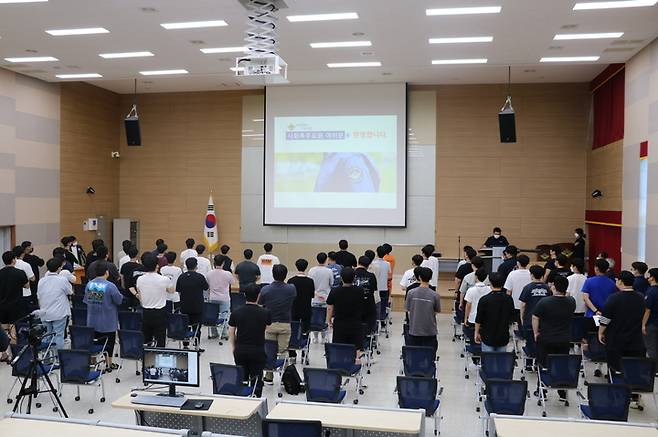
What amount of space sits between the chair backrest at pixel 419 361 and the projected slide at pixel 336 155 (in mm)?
9509

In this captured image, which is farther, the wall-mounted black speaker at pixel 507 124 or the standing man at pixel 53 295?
the wall-mounted black speaker at pixel 507 124

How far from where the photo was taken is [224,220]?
17.6 meters

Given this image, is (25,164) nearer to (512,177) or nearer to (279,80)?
(279,80)

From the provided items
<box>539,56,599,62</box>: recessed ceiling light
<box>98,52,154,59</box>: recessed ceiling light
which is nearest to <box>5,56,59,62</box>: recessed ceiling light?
<box>98,52,154,59</box>: recessed ceiling light

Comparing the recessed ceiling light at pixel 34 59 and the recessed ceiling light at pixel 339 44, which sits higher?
the recessed ceiling light at pixel 339 44

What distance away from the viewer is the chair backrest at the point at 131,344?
294 inches

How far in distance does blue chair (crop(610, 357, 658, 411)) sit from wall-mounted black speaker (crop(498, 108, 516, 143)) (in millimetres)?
7433

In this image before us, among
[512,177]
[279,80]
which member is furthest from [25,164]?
[512,177]

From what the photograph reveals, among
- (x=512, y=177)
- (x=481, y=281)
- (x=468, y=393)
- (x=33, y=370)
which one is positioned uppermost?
(x=512, y=177)

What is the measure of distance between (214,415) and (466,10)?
711 cm

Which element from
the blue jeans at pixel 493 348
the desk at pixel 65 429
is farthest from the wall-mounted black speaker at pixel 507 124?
the desk at pixel 65 429

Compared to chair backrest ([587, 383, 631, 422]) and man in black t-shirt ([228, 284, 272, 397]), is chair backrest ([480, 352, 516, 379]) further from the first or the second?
man in black t-shirt ([228, 284, 272, 397])

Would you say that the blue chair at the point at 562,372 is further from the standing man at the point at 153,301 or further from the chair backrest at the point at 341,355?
the standing man at the point at 153,301

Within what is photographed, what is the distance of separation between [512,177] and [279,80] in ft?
30.5
